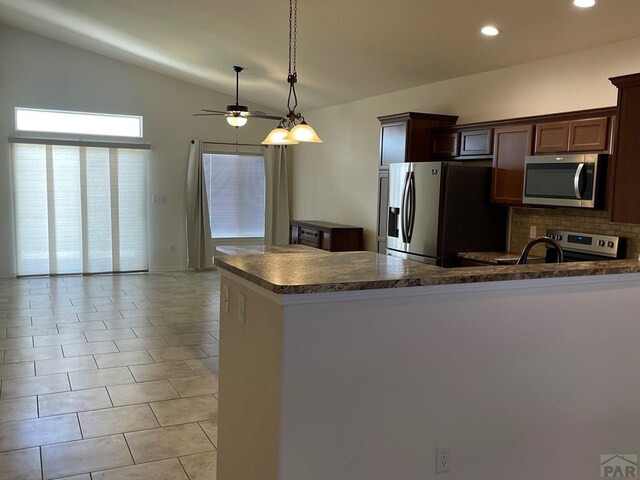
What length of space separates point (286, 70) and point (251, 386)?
→ 5.40 m

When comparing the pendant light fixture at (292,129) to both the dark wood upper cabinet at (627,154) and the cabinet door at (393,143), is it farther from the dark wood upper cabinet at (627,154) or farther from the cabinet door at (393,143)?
the dark wood upper cabinet at (627,154)

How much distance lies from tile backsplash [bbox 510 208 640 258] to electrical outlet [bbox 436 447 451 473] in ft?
8.27

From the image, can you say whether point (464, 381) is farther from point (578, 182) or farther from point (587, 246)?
point (587, 246)

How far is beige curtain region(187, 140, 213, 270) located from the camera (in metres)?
8.95

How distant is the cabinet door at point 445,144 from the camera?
18.2 feet

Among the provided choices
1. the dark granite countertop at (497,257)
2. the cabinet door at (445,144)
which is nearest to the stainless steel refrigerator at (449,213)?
the dark granite countertop at (497,257)

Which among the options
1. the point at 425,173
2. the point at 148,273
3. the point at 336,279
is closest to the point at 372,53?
the point at 425,173

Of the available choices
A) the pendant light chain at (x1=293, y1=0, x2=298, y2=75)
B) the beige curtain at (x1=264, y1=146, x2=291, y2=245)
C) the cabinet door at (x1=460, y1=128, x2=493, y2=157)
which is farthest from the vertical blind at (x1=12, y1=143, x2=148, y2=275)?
the cabinet door at (x1=460, y1=128, x2=493, y2=157)

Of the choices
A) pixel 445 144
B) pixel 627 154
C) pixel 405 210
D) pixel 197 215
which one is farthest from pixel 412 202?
pixel 197 215

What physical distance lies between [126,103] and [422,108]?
15.4 ft

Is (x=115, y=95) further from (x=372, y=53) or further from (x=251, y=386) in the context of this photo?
(x=251, y=386)

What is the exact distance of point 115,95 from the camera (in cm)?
849

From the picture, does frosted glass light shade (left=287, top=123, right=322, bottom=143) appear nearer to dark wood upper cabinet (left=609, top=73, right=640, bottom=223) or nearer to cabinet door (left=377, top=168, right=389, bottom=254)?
dark wood upper cabinet (left=609, top=73, right=640, bottom=223)

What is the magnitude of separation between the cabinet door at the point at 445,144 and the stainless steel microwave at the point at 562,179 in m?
1.01
